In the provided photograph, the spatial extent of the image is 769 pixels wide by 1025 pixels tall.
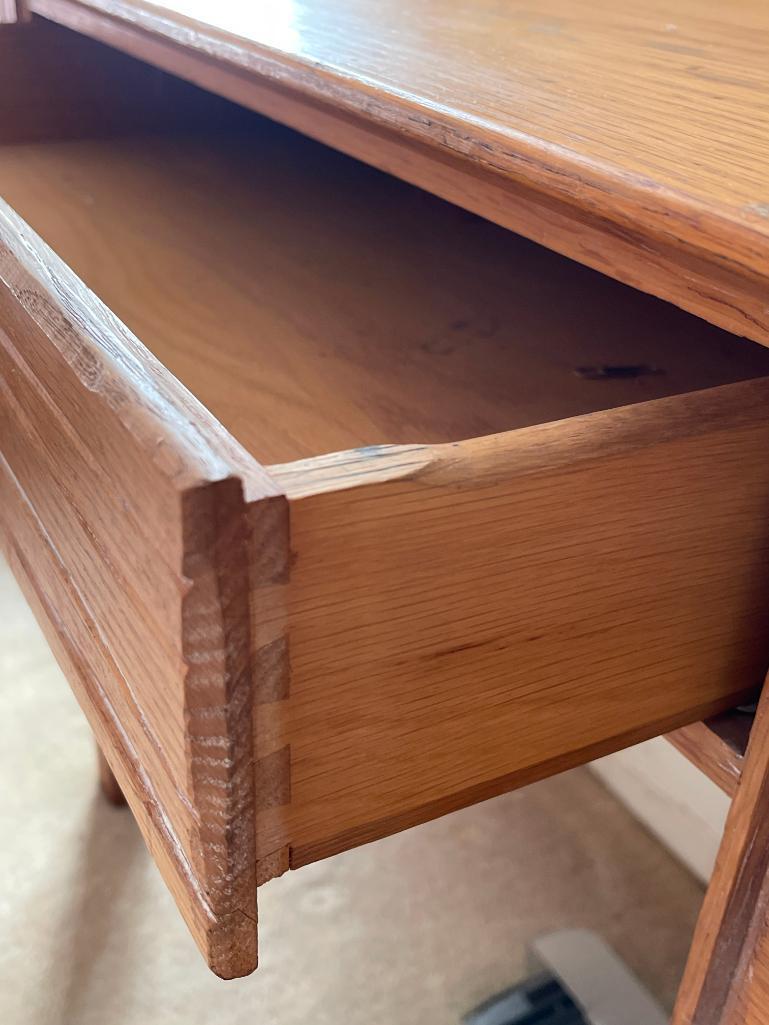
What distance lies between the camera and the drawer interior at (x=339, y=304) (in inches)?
19.9

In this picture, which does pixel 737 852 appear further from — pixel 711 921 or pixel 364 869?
pixel 364 869

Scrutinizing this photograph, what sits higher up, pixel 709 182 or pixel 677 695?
pixel 709 182

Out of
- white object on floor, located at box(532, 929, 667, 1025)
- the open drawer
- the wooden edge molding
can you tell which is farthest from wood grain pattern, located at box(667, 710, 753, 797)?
white object on floor, located at box(532, 929, 667, 1025)

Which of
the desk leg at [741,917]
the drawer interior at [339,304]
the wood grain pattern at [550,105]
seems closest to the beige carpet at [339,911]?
the desk leg at [741,917]

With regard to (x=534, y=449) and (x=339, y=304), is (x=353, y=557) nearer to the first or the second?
(x=534, y=449)

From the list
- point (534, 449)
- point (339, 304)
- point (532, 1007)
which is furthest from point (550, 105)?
point (532, 1007)

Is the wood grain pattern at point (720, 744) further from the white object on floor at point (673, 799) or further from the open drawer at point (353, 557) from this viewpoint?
the white object on floor at point (673, 799)

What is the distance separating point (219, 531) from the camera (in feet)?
0.86

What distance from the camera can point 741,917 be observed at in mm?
407

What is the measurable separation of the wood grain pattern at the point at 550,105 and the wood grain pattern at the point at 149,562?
0.13 meters

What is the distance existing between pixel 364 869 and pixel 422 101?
2.63 ft

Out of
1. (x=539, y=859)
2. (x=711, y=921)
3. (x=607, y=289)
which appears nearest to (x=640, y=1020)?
(x=539, y=859)

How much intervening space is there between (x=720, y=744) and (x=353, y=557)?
23 cm

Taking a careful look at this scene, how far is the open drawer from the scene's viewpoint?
0.95ft
